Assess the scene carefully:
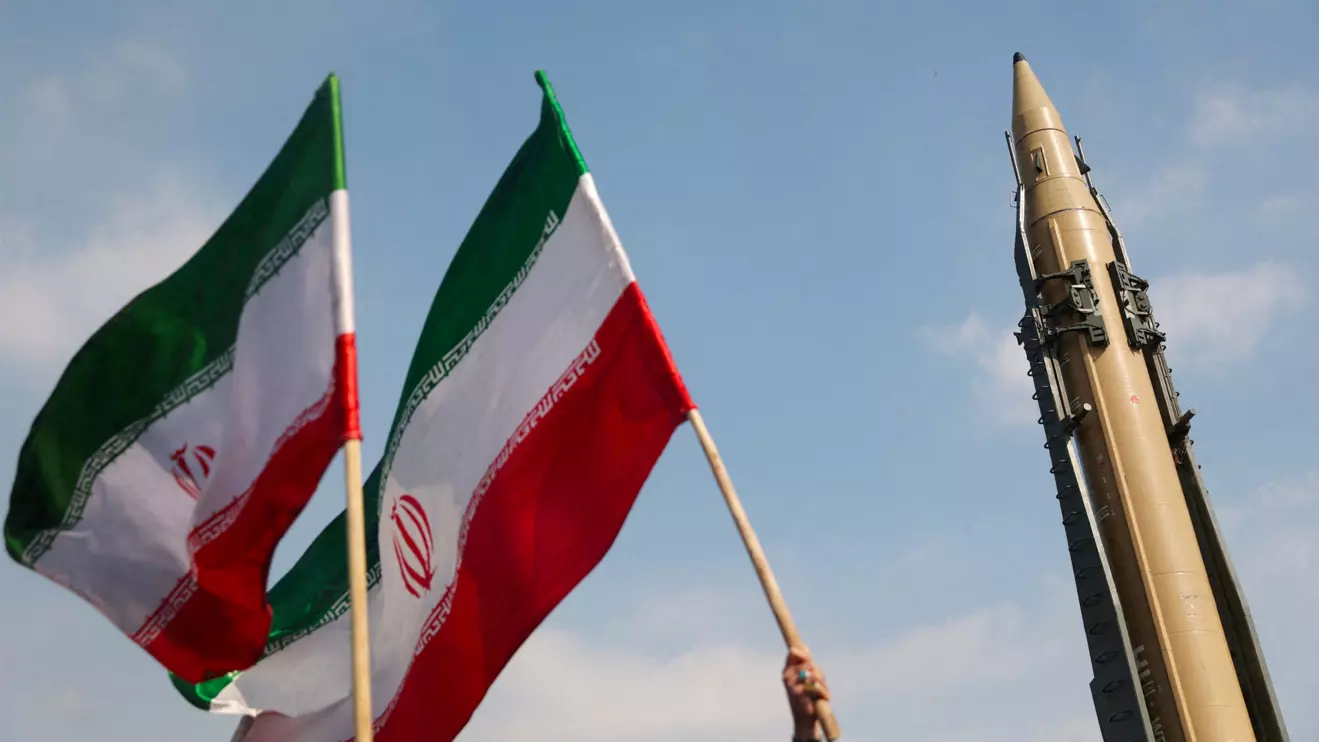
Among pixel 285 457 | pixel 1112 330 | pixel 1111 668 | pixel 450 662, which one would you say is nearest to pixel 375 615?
pixel 450 662

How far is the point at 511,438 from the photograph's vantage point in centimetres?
630

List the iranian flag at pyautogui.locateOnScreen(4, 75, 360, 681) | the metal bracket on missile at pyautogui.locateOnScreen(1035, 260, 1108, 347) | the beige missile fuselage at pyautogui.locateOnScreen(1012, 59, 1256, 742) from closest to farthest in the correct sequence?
the iranian flag at pyautogui.locateOnScreen(4, 75, 360, 681) → the beige missile fuselage at pyautogui.locateOnScreen(1012, 59, 1256, 742) → the metal bracket on missile at pyautogui.locateOnScreen(1035, 260, 1108, 347)

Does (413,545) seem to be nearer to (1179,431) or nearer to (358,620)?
(358,620)

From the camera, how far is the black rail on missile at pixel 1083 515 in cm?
1345

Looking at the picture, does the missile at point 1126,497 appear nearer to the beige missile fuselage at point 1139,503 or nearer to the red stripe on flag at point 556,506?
the beige missile fuselage at point 1139,503

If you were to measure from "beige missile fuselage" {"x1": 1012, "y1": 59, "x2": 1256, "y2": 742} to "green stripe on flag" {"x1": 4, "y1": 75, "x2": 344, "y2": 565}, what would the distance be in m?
11.3

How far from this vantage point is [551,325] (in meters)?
6.35

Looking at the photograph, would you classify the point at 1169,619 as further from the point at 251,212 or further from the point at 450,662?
the point at 251,212

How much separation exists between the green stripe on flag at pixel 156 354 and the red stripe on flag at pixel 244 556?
73 centimetres

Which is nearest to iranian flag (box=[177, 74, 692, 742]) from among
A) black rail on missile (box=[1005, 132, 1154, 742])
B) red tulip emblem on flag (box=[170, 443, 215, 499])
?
red tulip emblem on flag (box=[170, 443, 215, 499])

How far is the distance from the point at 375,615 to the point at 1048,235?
12.0m

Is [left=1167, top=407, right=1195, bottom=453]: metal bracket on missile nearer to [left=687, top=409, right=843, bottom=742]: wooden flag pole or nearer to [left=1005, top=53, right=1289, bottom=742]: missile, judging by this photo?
[left=1005, top=53, right=1289, bottom=742]: missile

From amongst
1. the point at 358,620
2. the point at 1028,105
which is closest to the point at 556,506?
the point at 358,620

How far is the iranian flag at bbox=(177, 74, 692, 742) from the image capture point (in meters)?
6.02
